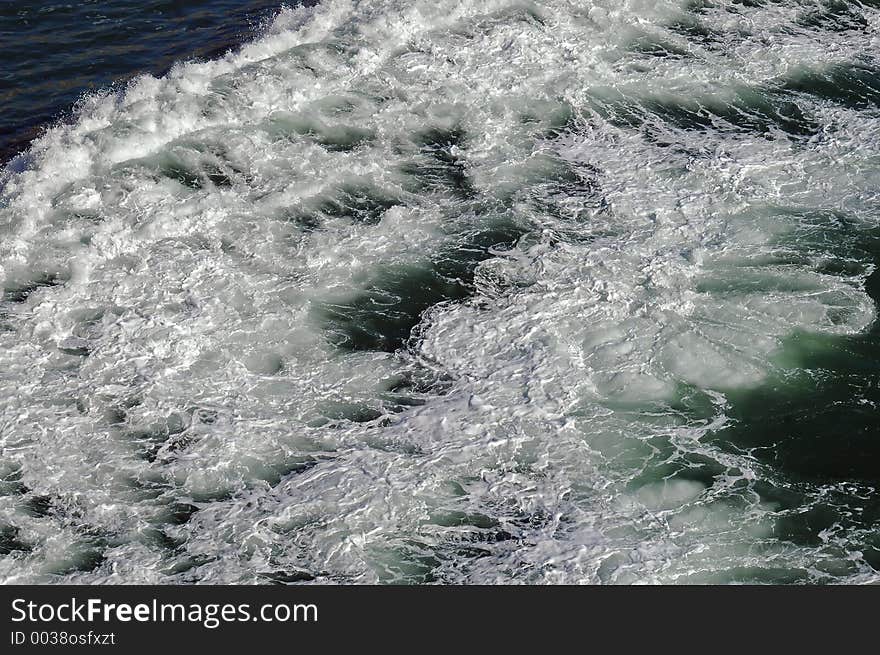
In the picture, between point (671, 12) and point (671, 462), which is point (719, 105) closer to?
point (671, 12)

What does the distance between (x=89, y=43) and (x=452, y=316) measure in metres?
7.37

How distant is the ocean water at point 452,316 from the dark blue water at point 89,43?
64 cm

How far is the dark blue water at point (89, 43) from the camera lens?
12539 mm

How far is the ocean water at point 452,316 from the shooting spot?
7395 millimetres

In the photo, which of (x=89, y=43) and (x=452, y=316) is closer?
(x=452, y=316)

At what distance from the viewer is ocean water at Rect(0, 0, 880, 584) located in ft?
24.3

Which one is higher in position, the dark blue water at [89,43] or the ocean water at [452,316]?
the dark blue water at [89,43]

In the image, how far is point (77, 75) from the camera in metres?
13.1

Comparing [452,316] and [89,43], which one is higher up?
[89,43]

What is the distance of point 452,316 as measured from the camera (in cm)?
928

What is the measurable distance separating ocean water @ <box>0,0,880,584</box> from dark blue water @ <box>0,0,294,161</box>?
0.64 metres

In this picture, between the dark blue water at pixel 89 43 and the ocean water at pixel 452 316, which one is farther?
the dark blue water at pixel 89 43
